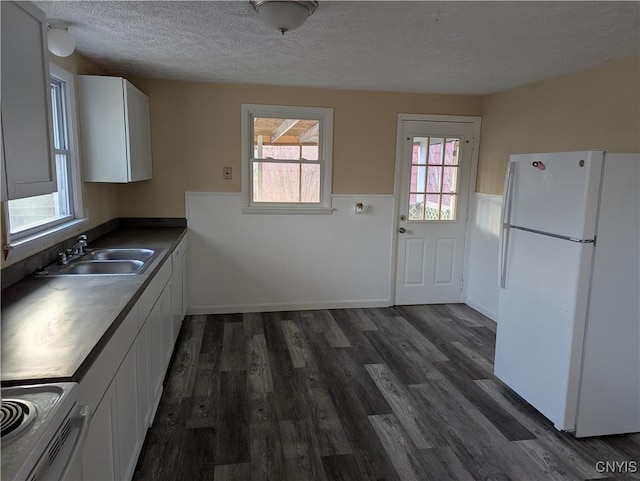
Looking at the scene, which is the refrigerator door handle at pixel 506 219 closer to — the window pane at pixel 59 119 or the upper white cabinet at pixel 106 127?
the upper white cabinet at pixel 106 127

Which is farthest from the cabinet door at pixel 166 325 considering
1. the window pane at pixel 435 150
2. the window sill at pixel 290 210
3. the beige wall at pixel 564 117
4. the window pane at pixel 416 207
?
the beige wall at pixel 564 117

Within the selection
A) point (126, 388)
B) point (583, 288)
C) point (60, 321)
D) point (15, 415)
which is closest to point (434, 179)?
point (583, 288)

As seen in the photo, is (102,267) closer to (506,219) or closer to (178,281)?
(178,281)

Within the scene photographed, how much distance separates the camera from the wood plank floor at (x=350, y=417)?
7.46ft

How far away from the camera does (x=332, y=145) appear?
4.47 metres

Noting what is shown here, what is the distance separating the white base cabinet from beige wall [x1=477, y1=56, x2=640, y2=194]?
324 cm

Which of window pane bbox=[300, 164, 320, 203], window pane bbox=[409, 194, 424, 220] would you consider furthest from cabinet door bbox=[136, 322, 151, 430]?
window pane bbox=[409, 194, 424, 220]

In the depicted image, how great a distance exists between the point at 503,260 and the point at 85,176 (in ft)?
10.1

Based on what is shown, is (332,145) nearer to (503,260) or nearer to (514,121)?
(514,121)

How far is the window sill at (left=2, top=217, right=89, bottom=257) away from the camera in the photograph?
218 centimetres

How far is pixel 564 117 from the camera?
11.5 feet

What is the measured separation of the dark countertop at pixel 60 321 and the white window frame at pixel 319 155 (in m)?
1.88

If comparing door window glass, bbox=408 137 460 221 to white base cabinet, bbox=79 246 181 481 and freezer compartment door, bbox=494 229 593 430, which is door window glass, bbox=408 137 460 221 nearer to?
freezer compartment door, bbox=494 229 593 430

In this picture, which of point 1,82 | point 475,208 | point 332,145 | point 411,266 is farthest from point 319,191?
point 1,82
